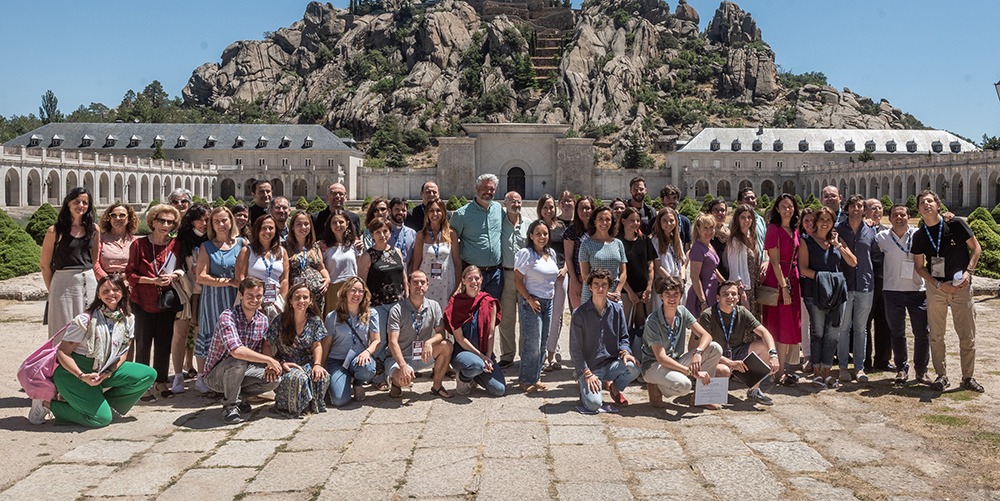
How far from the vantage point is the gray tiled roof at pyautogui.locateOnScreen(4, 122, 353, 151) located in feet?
207

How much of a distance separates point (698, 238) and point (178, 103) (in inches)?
3870

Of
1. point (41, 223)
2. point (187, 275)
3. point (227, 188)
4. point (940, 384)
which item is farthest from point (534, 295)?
point (227, 188)

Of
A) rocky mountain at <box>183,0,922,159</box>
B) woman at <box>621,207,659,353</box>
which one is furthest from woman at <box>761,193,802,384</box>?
rocky mountain at <box>183,0,922,159</box>

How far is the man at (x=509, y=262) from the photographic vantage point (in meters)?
8.30

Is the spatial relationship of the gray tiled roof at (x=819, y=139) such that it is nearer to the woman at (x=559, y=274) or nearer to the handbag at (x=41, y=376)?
the woman at (x=559, y=274)

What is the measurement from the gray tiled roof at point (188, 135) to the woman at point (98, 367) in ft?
189

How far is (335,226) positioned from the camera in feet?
25.6

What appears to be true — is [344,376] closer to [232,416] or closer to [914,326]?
[232,416]

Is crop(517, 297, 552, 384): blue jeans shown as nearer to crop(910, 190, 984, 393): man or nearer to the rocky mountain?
crop(910, 190, 984, 393): man

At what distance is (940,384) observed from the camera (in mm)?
7402

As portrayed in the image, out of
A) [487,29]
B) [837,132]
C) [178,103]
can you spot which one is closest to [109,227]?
[837,132]

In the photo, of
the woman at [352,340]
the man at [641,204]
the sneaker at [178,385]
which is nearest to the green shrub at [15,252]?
the sneaker at [178,385]

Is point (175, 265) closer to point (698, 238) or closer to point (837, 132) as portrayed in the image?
point (698, 238)

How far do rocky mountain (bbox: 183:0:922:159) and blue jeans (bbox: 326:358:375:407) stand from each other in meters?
67.7
